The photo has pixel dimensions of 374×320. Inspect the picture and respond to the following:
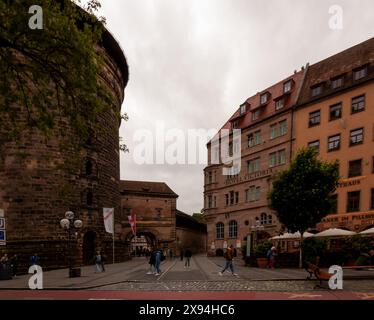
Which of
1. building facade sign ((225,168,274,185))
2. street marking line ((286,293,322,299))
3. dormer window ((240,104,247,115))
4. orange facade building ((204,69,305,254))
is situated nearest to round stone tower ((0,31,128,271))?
orange facade building ((204,69,305,254))

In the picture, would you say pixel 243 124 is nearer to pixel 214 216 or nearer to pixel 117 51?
pixel 214 216

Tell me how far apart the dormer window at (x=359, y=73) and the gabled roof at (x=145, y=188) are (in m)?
35.0

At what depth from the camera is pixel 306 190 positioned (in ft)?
82.5

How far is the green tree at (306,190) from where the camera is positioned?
25.0 meters

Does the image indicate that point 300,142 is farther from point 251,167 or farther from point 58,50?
point 58,50

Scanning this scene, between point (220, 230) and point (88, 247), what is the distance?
2067 centimetres

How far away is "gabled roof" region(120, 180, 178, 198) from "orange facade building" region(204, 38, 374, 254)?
11.2 metres

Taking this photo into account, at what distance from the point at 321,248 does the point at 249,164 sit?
21257mm

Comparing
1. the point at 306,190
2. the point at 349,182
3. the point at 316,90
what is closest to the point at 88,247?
the point at 306,190

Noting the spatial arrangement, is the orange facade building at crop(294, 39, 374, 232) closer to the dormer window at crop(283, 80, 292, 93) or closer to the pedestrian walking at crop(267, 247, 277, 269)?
the dormer window at crop(283, 80, 292, 93)

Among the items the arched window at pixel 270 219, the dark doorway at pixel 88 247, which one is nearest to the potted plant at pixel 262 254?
the arched window at pixel 270 219

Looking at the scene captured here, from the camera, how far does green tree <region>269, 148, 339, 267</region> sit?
82.1 ft

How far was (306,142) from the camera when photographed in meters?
36.8
